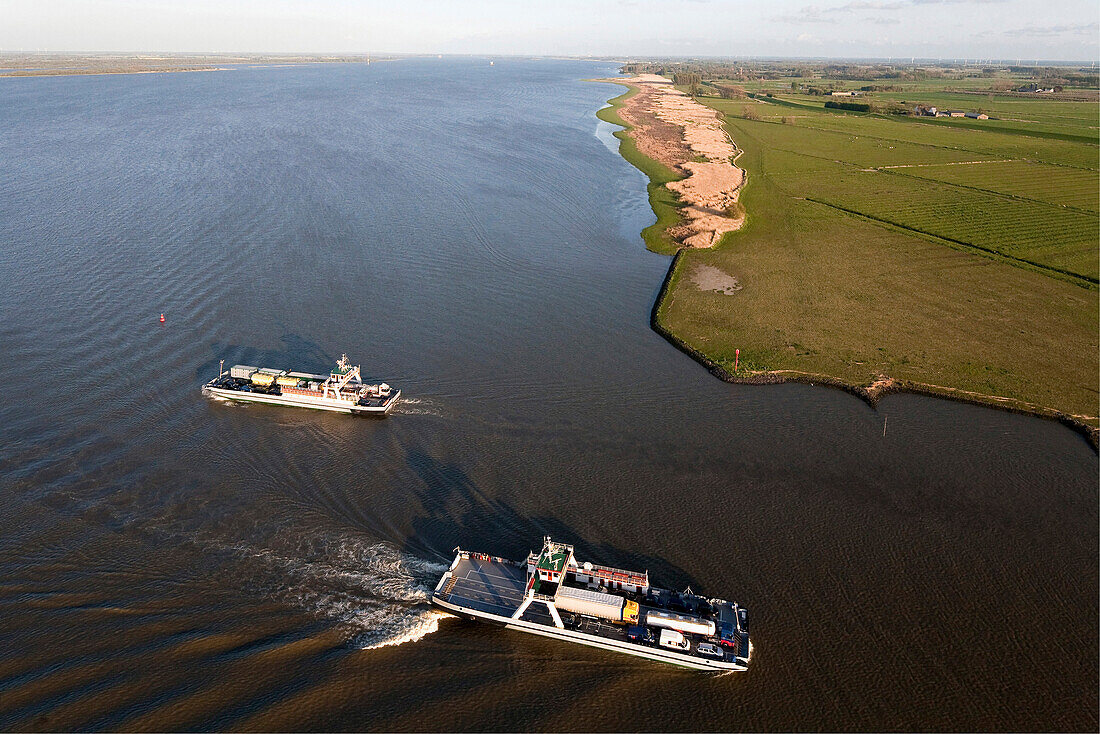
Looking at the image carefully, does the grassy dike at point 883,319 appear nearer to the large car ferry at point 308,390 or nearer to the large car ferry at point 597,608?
the large car ferry at point 597,608

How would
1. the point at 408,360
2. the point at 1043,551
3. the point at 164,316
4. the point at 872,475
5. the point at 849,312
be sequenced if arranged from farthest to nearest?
the point at 849,312, the point at 164,316, the point at 408,360, the point at 872,475, the point at 1043,551

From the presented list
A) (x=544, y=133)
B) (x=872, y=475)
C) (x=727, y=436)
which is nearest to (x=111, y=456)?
(x=727, y=436)

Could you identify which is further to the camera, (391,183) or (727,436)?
(391,183)

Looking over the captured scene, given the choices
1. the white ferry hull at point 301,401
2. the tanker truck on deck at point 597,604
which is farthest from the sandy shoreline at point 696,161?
the tanker truck on deck at point 597,604

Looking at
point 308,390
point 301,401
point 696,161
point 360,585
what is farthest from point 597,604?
point 696,161

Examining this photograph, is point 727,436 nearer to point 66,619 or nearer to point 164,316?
point 66,619

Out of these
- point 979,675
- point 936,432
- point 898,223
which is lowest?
point 979,675
